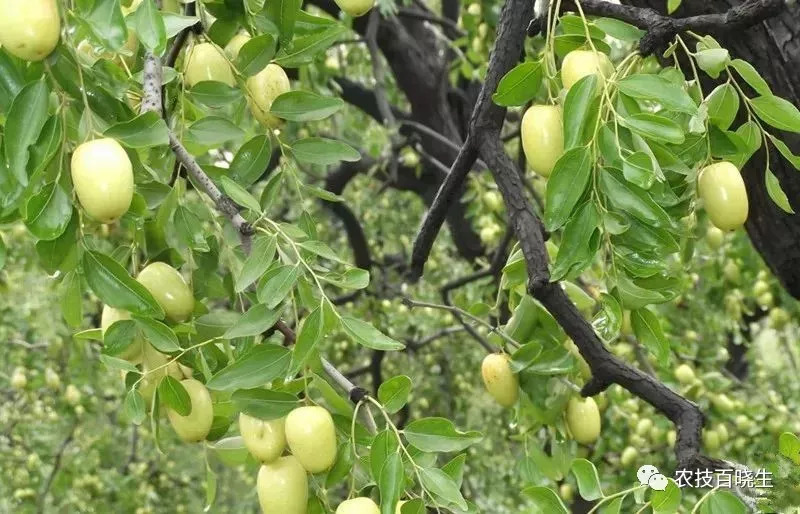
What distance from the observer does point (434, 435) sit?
31.4 inches

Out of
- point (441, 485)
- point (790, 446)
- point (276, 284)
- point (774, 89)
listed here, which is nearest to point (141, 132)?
point (276, 284)

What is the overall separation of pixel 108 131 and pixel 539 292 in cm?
47

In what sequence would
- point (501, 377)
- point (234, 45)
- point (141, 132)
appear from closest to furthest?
point (141, 132)
point (234, 45)
point (501, 377)

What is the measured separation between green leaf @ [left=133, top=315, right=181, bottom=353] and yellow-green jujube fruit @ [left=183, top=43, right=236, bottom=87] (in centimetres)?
27

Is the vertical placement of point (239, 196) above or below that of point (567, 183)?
below

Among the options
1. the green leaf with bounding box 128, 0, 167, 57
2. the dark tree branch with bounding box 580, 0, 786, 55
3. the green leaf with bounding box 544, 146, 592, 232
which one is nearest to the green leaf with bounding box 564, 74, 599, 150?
the green leaf with bounding box 544, 146, 592, 232

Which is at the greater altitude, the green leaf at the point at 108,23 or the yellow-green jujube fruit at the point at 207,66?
the green leaf at the point at 108,23

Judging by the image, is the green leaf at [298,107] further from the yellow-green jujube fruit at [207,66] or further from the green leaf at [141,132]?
the green leaf at [141,132]

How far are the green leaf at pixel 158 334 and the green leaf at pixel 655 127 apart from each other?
1.43 ft

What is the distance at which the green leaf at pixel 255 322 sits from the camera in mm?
772

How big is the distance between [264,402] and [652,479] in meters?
0.36

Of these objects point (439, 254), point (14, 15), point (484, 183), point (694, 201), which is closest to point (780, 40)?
point (694, 201)

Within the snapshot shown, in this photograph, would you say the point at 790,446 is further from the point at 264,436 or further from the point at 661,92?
the point at 264,436

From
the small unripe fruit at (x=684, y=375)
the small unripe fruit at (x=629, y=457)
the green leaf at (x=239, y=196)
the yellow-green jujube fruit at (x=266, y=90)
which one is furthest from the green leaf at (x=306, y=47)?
the small unripe fruit at (x=629, y=457)
